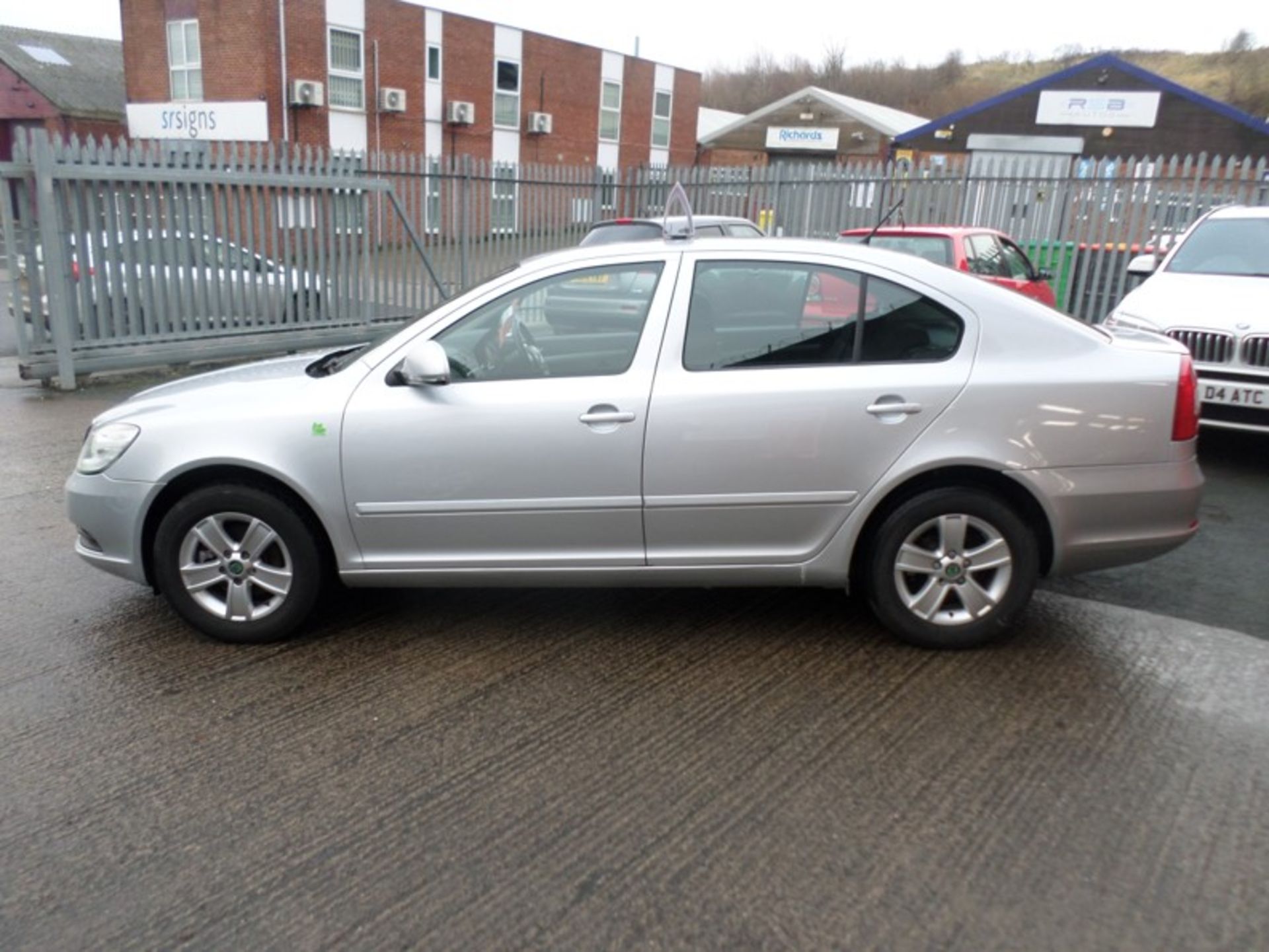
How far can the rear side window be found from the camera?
155 inches

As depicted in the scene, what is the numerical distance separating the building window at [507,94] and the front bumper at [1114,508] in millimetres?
33440

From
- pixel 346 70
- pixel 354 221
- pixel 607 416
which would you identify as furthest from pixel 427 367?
pixel 346 70

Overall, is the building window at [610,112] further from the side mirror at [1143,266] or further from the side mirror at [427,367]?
the side mirror at [427,367]

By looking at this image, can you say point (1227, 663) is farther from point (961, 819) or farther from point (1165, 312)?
point (1165, 312)

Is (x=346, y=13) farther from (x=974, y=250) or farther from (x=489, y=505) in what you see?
(x=489, y=505)

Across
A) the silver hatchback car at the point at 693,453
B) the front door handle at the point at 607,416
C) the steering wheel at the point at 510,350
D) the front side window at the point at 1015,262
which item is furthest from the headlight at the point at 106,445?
the front side window at the point at 1015,262

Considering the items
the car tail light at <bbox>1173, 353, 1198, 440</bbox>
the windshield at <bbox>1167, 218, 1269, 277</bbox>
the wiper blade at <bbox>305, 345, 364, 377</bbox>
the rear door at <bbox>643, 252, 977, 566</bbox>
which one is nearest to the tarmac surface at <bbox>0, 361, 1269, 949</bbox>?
the rear door at <bbox>643, 252, 977, 566</bbox>

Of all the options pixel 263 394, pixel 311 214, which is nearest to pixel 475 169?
pixel 311 214

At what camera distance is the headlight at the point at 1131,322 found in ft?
23.2

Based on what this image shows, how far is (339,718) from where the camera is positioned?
11.6 feet

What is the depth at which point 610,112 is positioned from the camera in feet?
130

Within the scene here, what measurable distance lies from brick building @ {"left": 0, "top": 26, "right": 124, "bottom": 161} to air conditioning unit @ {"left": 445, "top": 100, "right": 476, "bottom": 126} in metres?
12.8

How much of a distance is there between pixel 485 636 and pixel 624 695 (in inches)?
31.8

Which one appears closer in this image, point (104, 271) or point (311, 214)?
point (104, 271)
